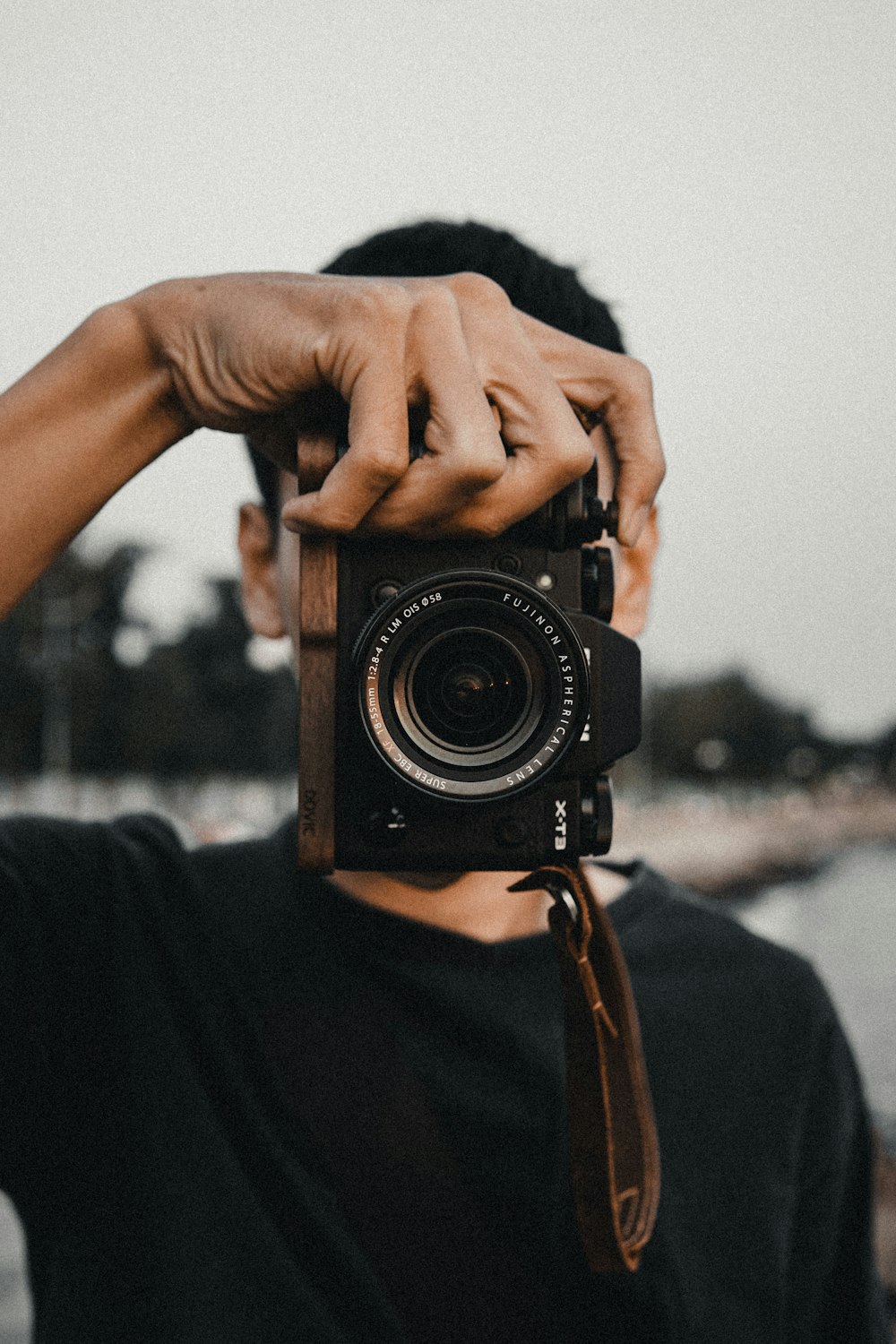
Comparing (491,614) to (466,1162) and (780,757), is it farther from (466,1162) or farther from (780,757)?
(780,757)

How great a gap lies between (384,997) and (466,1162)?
0.88 feet

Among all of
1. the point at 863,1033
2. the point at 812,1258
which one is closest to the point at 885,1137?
the point at 863,1033

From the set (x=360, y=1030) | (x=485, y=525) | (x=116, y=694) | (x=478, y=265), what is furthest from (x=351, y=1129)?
(x=116, y=694)

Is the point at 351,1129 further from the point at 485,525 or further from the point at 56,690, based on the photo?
the point at 56,690

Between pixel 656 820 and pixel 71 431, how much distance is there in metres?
47.3

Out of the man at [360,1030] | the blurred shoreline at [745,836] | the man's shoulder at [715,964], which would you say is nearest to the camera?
the man at [360,1030]

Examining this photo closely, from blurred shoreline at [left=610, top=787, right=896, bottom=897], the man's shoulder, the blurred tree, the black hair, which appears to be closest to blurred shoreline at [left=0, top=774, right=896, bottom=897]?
blurred shoreline at [left=610, top=787, right=896, bottom=897]

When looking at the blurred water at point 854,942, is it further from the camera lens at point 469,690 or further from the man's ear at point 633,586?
the camera lens at point 469,690

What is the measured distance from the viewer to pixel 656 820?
47625 millimetres

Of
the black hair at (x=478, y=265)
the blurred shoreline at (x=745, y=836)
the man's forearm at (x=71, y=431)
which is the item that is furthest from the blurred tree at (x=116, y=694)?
the man's forearm at (x=71, y=431)

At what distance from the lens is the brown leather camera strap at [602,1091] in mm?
1606

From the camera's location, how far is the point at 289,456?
162 cm

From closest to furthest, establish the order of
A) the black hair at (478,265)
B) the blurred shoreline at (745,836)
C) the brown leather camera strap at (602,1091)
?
the brown leather camera strap at (602,1091), the black hair at (478,265), the blurred shoreline at (745,836)

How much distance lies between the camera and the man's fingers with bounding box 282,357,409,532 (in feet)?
4.54
